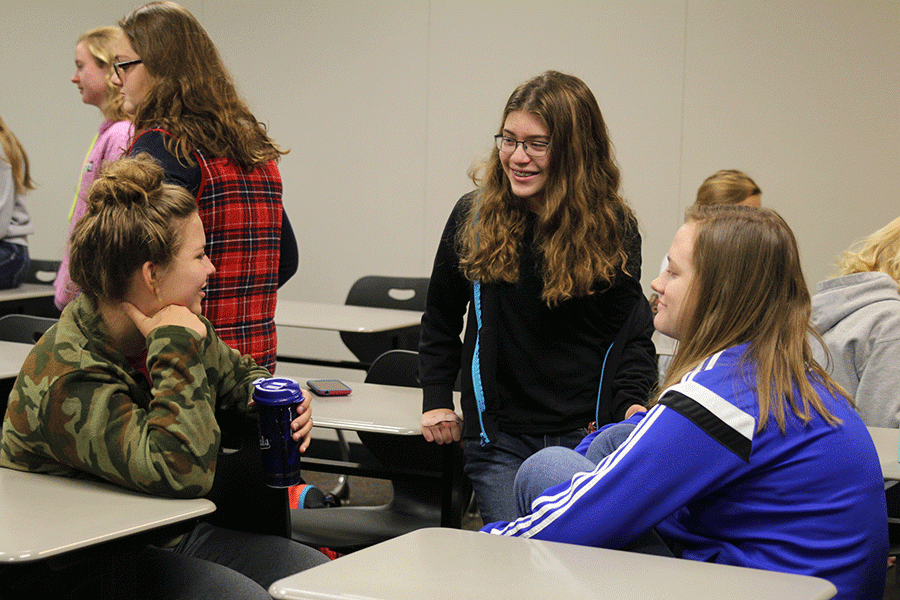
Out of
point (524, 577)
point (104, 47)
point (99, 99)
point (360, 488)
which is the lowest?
point (360, 488)

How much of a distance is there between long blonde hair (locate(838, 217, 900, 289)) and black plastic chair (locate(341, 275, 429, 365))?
2.13 m

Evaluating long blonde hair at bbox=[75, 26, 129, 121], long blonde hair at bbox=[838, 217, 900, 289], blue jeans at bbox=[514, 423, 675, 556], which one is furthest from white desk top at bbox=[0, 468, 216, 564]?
long blonde hair at bbox=[838, 217, 900, 289]

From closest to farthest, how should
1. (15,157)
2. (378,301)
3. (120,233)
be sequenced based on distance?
(120,233) → (15,157) → (378,301)

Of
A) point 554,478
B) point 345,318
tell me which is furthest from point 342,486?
point 554,478

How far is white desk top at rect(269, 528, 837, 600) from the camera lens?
103 cm

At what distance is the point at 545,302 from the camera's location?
6.40 ft

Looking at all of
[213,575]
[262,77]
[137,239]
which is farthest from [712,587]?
[262,77]

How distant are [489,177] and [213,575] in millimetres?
1072

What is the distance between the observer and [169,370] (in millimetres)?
1482

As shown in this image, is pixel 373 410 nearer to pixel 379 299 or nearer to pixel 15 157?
pixel 379 299

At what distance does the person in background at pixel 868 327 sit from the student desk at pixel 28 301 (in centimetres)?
338

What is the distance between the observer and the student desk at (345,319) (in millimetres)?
3613

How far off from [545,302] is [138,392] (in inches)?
35.0

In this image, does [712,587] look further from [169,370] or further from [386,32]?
[386,32]
